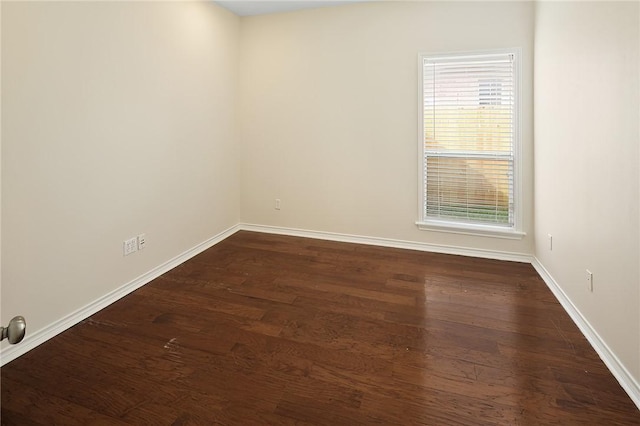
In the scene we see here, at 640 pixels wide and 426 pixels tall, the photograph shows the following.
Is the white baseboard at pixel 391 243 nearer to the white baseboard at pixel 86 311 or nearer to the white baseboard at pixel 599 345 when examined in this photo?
the white baseboard at pixel 599 345

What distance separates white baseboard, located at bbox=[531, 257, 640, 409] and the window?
90 centimetres

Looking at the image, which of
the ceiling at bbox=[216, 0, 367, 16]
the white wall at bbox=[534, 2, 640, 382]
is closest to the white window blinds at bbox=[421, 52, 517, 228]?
the white wall at bbox=[534, 2, 640, 382]

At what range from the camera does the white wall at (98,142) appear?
2000mm

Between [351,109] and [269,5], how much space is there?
4.73 ft

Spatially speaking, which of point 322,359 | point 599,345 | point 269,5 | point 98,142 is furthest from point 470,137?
point 98,142

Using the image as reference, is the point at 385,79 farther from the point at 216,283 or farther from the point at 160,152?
the point at 216,283

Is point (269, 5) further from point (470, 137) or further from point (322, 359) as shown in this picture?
point (322, 359)

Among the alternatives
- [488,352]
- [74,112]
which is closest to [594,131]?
[488,352]

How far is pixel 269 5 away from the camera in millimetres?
3873

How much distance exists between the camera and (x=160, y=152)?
10.3 ft

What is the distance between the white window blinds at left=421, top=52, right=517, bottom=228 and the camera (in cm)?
344

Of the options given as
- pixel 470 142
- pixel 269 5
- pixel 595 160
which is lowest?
pixel 595 160

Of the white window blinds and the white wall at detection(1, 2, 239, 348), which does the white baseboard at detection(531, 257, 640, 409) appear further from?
the white wall at detection(1, 2, 239, 348)

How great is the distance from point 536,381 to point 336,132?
2.98 meters
